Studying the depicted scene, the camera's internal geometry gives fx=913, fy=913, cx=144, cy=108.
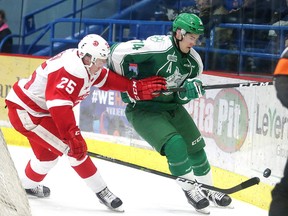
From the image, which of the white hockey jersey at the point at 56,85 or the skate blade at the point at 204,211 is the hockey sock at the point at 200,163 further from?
the white hockey jersey at the point at 56,85

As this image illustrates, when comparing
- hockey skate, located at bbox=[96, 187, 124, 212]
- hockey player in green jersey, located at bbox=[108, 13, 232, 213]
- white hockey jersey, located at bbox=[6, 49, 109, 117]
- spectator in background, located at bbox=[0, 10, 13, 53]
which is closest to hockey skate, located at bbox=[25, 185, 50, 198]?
hockey skate, located at bbox=[96, 187, 124, 212]

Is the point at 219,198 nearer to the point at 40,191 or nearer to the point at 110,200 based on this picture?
the point at 110,200

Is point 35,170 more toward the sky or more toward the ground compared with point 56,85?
more toward the ground

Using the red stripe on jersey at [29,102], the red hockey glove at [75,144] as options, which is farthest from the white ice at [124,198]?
the red stripe on jersey at [29,102]

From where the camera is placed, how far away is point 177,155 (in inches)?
211

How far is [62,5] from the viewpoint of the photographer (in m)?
9.72

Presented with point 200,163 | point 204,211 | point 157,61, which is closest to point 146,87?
point 157,61

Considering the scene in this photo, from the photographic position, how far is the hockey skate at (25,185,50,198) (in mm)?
5814

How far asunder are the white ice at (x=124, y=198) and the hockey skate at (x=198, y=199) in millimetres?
60

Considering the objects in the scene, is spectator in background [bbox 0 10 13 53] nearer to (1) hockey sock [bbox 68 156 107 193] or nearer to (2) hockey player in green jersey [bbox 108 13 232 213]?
(2) hockey player in green jersey [bbox 108 13 232 213]

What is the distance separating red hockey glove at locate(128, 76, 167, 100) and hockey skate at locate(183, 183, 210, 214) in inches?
23.9

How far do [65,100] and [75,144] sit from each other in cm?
26

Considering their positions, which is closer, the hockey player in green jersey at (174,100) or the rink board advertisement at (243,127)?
the hockey player in green jersey at (174,100)

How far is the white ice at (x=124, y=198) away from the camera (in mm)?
5559
